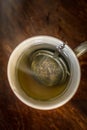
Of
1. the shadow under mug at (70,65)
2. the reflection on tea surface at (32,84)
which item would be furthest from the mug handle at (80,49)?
the reflection on tea surface at (32,84)

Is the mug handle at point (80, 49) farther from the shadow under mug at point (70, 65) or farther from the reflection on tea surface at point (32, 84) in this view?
the reflection on tea surface at point (32, 84)

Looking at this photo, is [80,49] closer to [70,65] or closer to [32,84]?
[70,65]

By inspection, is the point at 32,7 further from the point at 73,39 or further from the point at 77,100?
the point at 77,100

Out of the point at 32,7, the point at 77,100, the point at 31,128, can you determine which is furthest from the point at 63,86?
the point at 32,7

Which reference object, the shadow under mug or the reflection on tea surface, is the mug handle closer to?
the shadow under mug

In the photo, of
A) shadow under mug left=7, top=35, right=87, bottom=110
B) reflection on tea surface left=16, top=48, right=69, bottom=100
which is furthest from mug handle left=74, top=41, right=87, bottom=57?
reflection on tea surface left=16, top=48, right=69, bottom=100

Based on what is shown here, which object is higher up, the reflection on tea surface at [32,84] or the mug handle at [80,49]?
the mug handle at [80,49]
